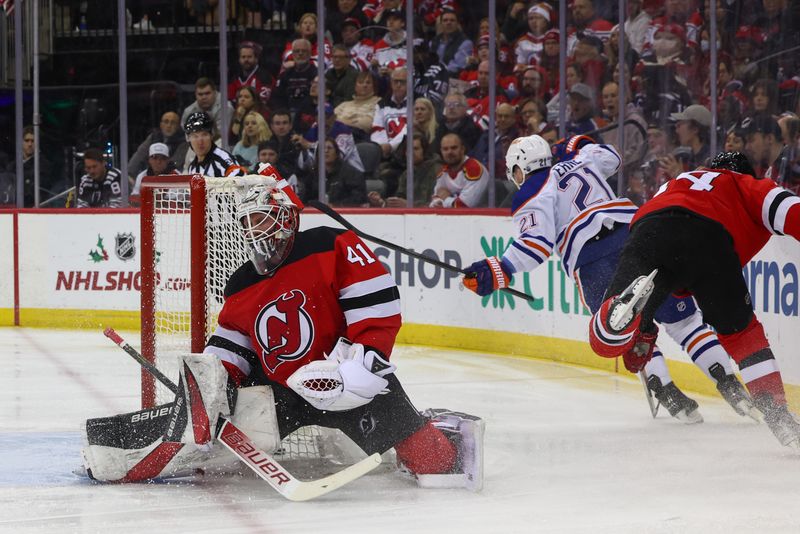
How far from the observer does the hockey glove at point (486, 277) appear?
4.03 metres

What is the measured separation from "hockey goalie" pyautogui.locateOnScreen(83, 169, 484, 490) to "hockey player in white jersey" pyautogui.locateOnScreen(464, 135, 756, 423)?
3.63 ft

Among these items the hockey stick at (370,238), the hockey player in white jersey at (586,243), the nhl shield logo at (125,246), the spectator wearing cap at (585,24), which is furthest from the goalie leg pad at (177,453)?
the nhl shield logo at (125,246)

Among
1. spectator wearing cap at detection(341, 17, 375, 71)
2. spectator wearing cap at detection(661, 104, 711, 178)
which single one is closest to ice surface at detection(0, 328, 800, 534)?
spectator wearing cap at detection(661, 104, 711, 178)

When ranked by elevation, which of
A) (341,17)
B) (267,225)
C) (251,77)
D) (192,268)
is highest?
(341,17)

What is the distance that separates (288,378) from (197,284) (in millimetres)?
570

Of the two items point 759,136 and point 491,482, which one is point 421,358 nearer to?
point 759,136

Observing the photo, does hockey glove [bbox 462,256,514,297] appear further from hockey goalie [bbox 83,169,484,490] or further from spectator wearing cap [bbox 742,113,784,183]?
spectator wearing cap [bbox 742,113,784,183]

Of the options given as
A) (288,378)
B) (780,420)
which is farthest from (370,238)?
(780,420)

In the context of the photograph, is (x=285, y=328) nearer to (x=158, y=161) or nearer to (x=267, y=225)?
(x=267, y=225)

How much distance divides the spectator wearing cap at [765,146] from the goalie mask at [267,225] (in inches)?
104

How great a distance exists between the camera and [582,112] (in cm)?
639

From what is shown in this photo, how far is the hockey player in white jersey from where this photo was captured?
13.3 feet

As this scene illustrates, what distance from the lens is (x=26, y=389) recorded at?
4891 millimetres

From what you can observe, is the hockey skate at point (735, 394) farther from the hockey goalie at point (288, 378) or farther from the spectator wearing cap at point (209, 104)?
the spectator wearing cap at point (209, 104)
